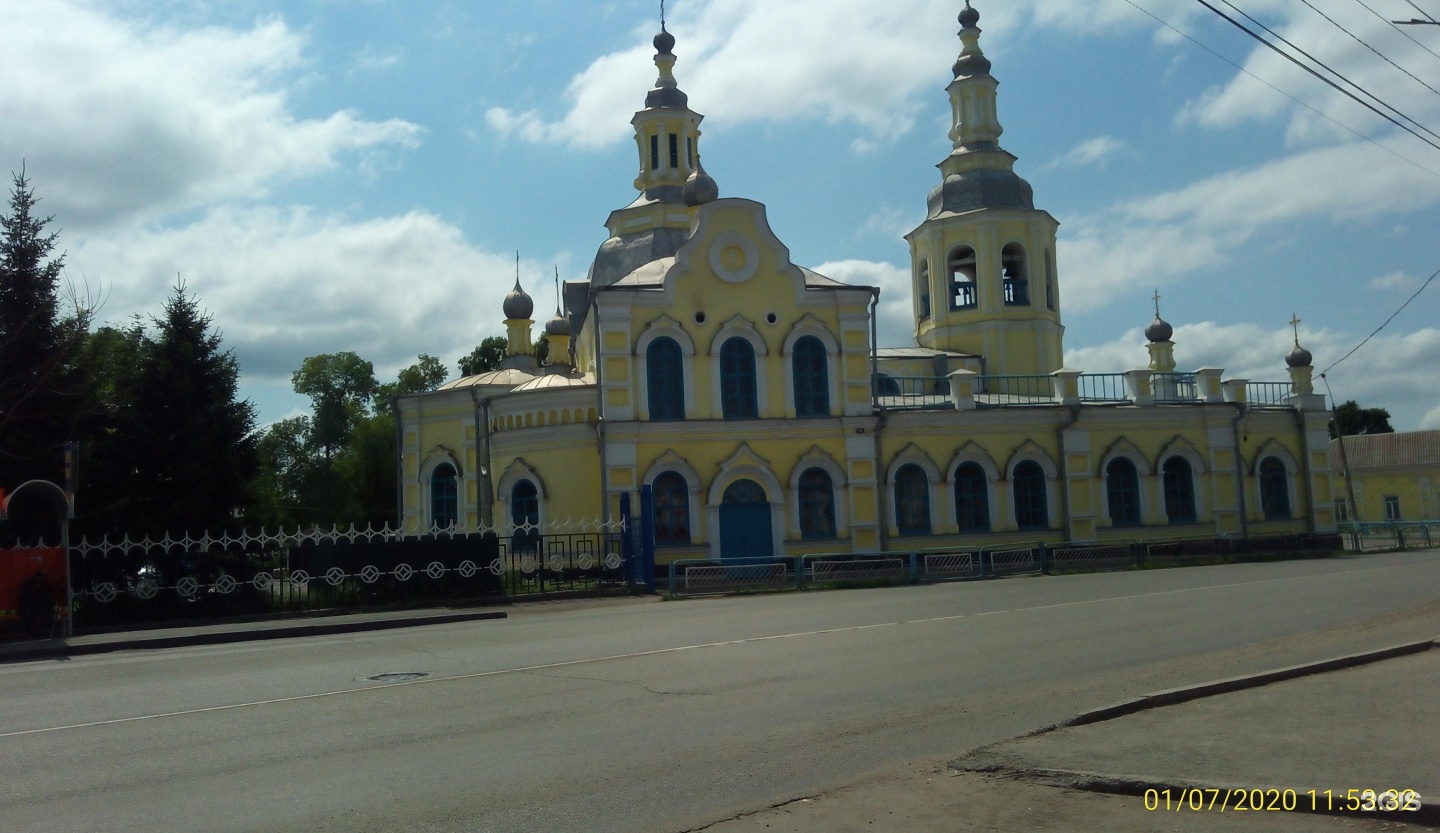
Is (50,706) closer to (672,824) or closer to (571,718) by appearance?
(571,718)

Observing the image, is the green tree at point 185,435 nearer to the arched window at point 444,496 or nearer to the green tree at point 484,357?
the arched window at point 444,496

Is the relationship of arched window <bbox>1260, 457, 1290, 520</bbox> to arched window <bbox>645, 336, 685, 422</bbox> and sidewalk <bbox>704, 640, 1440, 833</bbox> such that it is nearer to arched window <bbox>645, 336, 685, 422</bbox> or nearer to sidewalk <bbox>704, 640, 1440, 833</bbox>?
arched window <bbox>645, 336, 685, 422</bbox>

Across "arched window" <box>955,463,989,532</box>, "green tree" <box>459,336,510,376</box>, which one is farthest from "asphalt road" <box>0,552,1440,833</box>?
"green tree" <box>459,336,510,376</box>

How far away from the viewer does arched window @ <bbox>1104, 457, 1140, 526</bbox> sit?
34500 millimetres

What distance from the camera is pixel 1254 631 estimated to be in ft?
44.9

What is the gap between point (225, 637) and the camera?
18312mm

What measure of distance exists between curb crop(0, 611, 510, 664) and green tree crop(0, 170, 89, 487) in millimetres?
8215

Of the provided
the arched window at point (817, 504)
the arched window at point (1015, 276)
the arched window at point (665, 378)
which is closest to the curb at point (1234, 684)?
the arched window at point (817, 504)

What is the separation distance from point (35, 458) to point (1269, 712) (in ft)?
79.2

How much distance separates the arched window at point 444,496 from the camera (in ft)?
116

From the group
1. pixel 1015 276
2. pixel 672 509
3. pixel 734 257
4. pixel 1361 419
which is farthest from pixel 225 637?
pixel 1361 419

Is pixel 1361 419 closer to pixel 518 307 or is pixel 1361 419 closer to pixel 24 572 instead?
pixel 518 307

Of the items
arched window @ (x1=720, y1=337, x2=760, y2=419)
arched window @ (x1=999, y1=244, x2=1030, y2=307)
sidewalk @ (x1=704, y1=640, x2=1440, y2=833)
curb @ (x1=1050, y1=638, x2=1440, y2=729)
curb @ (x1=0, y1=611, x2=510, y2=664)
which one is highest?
arched window @ (x1=999, y1=244, x2=1030, y2=307)

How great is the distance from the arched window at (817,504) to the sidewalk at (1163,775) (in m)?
22.5
